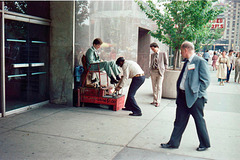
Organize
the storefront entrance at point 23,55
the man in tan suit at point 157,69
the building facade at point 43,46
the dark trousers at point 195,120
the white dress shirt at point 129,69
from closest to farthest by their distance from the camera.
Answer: the dark trousers at point 195,120, the storefront entrance at point 23,55, the building facade at point 43,46, the white dress shirt at point 129,69, the man in tan suit at point 157,69

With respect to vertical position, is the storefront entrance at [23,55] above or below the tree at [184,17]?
below

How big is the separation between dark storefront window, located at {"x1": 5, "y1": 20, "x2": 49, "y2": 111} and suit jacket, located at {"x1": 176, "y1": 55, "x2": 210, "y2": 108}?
4229 millimetres

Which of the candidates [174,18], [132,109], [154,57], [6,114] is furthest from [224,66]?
[6,114]

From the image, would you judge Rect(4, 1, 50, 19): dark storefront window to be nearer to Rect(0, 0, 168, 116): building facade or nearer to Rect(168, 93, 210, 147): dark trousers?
Rect(0, 0, 168, 116): building facade

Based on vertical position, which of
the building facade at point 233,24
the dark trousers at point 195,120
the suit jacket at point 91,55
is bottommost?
the dark trousers at point 195,120

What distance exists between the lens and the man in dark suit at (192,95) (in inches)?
167

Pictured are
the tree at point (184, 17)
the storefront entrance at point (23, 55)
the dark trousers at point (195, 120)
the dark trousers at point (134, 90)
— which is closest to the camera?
the dark trousers at point (195, 120)

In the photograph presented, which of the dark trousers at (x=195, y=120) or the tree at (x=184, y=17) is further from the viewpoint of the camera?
the tree at (x=184, y=17)

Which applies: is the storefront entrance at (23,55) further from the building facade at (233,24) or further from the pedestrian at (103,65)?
the building facade at (233,24)

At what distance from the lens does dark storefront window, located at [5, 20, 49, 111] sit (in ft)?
20.6

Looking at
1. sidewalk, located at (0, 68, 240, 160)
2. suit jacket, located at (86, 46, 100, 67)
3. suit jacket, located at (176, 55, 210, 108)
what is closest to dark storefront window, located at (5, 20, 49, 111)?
sidewalk, located at (0, 68, 240, 160)

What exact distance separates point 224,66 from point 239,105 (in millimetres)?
5857

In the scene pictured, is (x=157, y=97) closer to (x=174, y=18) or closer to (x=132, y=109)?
(x=132, y=109)

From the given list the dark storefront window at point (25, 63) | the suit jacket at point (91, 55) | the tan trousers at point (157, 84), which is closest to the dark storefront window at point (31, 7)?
the dark storefront window at point (25, 63)
